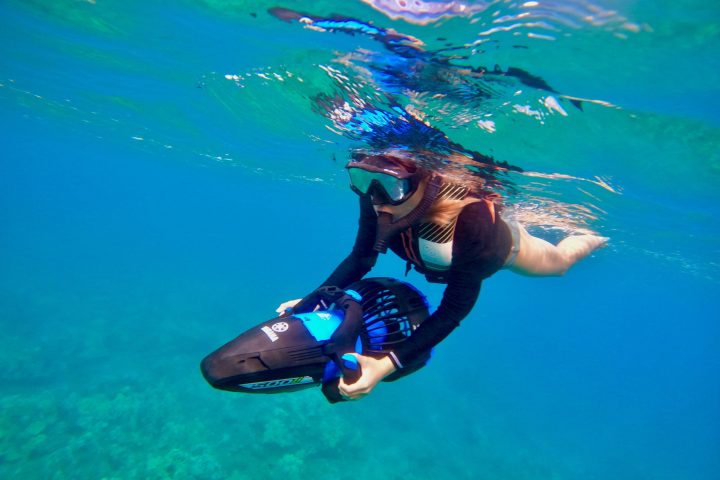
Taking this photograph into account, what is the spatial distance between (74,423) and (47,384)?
4043 mm

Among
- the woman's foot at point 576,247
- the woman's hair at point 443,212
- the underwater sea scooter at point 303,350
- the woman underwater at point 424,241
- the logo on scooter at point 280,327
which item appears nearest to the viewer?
the underwater sea scooter at point 303,350

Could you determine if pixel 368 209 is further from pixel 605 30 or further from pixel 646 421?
pixel 646 421

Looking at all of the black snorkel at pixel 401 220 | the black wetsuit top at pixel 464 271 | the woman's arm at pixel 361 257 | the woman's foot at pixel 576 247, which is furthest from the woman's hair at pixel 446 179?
the woman's foot at pixel 576 247

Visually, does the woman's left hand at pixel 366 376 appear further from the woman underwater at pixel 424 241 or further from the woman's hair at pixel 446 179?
the woman's hair at pixel 446 179

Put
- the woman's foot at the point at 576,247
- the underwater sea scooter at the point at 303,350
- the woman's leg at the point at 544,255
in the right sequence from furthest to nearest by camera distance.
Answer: the woman's foot at the point at 576,247 → the woman's leg at the point at 544,255 → the underwater sea scooter at the point at 303,350

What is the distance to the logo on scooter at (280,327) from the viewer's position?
2307mm

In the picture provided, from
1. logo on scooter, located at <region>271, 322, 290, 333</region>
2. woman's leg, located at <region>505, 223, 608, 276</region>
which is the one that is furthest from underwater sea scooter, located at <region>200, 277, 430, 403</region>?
woman's leg, located at <region>505, 223, 608, 276</region>

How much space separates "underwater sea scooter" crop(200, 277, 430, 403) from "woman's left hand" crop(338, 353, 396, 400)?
0.16 feet

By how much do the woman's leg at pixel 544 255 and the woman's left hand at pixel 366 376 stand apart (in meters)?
2.16

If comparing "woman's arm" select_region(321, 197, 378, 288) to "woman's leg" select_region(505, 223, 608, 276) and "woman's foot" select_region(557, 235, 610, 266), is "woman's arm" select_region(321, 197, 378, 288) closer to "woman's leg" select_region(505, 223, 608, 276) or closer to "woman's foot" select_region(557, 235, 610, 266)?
"woman's leg" select_region(505, 223, 608, 276)

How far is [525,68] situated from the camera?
491 cm

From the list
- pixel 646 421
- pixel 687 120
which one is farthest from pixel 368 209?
pixel 646 421

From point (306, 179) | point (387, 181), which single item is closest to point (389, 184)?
point (387, 181)

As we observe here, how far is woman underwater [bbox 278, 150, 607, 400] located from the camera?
9.18 ft
